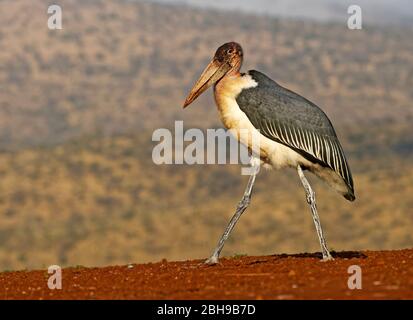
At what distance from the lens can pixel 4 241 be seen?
42750 mm

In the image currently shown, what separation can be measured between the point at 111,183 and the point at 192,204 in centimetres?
658

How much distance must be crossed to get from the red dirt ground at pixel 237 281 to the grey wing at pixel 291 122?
4.61 feet

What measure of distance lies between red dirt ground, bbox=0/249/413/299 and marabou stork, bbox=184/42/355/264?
79 centimetres

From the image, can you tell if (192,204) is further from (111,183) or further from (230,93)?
(230,93)

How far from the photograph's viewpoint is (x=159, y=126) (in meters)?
93.9

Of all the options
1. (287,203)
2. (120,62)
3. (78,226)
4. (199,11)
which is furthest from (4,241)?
(199,11)

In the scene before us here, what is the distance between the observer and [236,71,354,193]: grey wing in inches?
482

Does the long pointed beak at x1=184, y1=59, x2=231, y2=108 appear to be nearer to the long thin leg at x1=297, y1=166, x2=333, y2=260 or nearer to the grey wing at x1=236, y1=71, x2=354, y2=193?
the grey wing at x1=236, y1=71, x2=354, y2=193

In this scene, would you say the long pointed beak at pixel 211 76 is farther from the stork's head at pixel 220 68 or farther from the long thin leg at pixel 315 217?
the long thin leg at pixel 315 217

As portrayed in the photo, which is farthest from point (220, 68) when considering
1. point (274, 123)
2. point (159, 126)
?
point (159, 126)

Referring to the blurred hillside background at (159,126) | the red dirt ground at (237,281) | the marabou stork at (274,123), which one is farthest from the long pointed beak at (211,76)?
the blurred hillside background at (159,126)

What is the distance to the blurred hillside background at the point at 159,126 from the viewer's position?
41.9 m

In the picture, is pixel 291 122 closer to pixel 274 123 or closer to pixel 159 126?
pixel 274 123

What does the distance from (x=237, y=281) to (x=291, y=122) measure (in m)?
2.98
